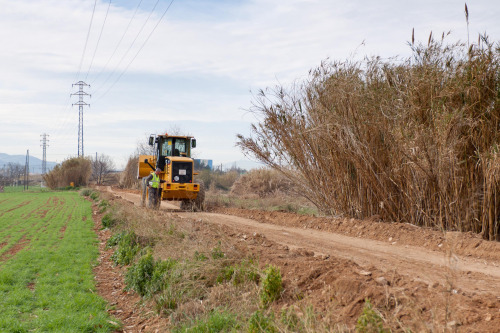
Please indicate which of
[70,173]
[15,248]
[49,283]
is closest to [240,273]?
[49,283]

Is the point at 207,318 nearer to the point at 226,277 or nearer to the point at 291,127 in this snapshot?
the point at 226,277

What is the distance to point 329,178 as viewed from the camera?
1053 centimetres

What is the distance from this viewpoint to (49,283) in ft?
25.5

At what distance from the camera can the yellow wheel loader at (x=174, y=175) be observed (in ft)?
50.3

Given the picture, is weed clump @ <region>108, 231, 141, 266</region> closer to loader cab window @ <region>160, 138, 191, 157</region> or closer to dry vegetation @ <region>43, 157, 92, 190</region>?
loader cab window @ <region>160, 138, 191, 157</region>

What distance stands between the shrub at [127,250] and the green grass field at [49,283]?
2.07 ft

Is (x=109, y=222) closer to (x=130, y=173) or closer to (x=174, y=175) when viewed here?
(x=174, y=175)

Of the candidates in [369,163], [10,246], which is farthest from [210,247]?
[10,246]

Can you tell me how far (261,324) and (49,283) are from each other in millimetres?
5616

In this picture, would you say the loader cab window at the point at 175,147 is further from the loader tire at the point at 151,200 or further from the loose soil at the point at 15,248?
the loose soil at the point at 15,248

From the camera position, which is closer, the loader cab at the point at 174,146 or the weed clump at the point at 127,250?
the weed clump at the point at 127,250

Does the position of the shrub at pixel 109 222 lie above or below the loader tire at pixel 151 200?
below

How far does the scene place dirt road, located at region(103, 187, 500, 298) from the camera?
4.71 m

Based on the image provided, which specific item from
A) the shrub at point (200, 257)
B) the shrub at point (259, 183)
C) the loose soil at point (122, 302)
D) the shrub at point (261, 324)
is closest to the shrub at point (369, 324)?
the shrub at point (261, 324)
